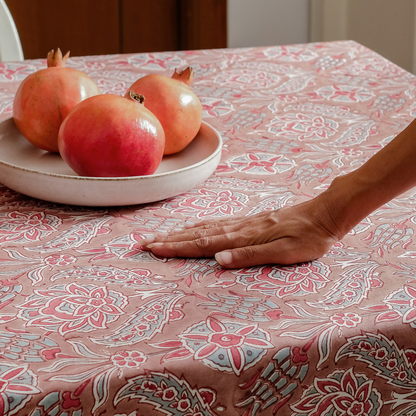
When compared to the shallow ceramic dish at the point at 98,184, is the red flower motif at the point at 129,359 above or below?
below

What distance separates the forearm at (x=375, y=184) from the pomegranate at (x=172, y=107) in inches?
9.0

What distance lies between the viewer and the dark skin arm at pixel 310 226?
0.56 m

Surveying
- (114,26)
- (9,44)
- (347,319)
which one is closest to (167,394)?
(347,319)

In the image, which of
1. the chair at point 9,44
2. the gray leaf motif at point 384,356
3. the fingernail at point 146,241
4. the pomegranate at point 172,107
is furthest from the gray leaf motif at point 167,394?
the chair at point 9,44

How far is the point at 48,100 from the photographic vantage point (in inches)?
28.4

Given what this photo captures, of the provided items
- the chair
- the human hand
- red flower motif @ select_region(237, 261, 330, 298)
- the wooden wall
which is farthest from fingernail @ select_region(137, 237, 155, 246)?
the wooden wall

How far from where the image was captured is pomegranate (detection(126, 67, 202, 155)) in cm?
73

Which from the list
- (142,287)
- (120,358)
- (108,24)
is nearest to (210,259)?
(142,287)

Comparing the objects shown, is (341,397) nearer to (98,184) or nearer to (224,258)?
(224,258)

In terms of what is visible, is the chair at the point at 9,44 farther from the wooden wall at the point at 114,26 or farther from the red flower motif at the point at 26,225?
the wooden wall at the point at 114,26

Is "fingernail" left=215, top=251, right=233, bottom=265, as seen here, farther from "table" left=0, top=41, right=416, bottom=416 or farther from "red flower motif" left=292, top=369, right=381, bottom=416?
"red flower motif" left=292, top=369, right=381, bottom=416

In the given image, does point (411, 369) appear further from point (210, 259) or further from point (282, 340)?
point (210, 259)

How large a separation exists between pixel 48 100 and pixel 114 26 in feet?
9.14

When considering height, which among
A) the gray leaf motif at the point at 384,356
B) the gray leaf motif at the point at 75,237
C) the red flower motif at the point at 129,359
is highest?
the red flower motif at the point at 129,359
